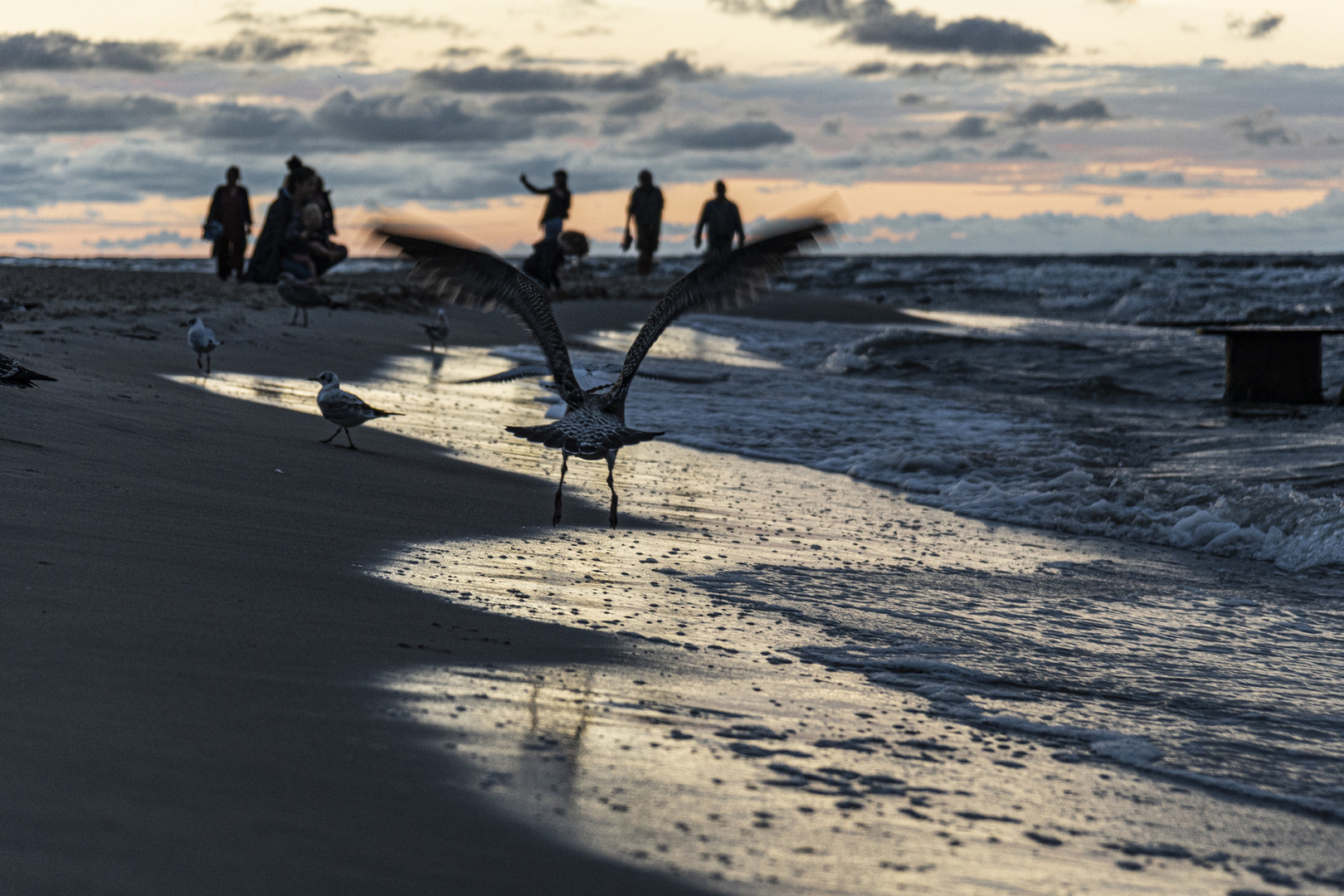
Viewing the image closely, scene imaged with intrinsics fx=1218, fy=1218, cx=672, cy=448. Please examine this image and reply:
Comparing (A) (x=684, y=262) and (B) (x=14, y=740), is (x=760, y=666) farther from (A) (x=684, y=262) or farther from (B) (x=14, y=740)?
(A) (x=684, y=262)

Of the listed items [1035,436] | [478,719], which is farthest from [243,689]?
[1035,436]

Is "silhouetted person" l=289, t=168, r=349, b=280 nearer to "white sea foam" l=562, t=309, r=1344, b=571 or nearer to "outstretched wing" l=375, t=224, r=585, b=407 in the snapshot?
"white sea foam" l=562, t=309, r=1344, b=571

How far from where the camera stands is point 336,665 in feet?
10.5

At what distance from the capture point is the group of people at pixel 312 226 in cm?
1662

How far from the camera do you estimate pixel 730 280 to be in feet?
20.0

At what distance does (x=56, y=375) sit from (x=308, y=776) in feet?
17.7

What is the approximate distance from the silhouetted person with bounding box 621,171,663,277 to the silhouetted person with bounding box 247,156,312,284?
869cm

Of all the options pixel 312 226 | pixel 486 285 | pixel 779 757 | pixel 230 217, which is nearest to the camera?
pixel 779 757

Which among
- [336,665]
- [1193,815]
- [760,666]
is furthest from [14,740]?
[1193,815]

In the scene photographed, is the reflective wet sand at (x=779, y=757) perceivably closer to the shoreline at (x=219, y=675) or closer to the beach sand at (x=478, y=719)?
the beach sand at (x=478, y=719)

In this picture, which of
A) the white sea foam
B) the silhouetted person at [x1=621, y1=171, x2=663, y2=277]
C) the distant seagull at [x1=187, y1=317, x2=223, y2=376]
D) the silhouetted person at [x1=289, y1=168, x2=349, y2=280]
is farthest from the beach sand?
the silhouetted person at [x1=621, y1=171, x2=663, y2=277]

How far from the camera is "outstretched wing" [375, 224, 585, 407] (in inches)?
243

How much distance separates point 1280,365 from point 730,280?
9077mm

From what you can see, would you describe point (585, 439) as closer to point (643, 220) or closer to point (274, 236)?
point (274, 236)
